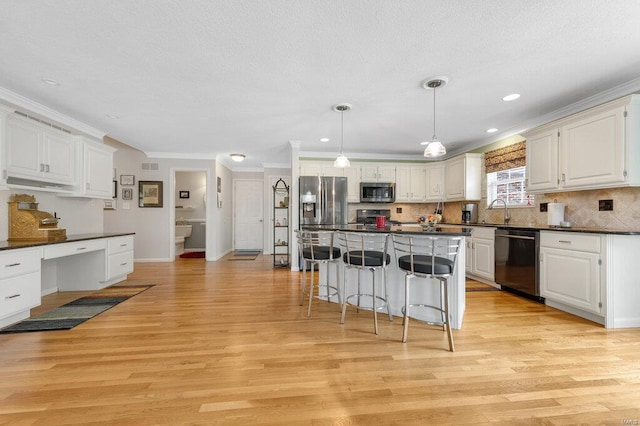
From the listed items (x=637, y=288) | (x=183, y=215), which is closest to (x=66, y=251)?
(x=183, y=215)

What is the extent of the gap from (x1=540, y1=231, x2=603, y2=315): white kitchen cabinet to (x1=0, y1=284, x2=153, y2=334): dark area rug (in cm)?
509

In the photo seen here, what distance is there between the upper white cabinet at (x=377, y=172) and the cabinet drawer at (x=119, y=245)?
4432 mm

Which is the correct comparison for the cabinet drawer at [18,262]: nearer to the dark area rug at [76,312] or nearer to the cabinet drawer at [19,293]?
the cabinet drawer at [19,293]

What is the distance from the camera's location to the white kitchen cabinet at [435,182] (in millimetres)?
5781

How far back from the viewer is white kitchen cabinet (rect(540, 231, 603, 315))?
2.66 meters

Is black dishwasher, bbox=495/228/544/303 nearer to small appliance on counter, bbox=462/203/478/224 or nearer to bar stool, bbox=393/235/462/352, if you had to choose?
small appliance on counter, bbox=462/203/478/224

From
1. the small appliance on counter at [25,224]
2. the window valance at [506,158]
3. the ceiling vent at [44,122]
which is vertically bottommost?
the small appliance on counter at [25,224]

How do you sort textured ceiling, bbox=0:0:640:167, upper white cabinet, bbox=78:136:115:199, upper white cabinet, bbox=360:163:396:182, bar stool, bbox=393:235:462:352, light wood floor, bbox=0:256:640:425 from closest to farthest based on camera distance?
light wood floor, bbox=0:256:640:425 < textured ceiling, bbox=0:0:640:167 < bar stool, bbox=393:235:462:352 < upper white cabinet, bbox=78:136:115:199 < upper white cabinet, bbox=360:163:396:182

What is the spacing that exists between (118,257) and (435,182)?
5.98 metres

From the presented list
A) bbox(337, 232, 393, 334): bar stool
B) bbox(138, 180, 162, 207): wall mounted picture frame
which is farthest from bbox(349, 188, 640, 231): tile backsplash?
bbox(138, 180, 162, 207): wall mounted picture frame

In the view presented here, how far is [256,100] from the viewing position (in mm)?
3203

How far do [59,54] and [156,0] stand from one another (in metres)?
1.29

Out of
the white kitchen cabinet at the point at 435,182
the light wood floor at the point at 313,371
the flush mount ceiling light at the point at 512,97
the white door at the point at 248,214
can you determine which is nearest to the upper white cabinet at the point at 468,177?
the white kitchen cabinet at the point at 435,182

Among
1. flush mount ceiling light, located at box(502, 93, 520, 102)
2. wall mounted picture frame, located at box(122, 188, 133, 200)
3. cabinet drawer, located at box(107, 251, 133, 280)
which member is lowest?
cabinet drawer, located at box(107, 251, 133, 280)
